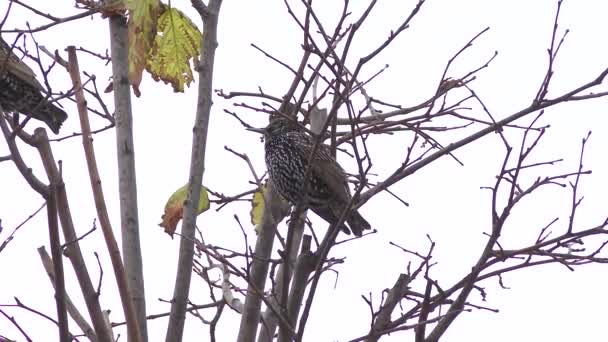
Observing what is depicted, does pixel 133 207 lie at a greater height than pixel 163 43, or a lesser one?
lesser

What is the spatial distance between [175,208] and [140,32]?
918 mm

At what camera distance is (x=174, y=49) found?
438 cm

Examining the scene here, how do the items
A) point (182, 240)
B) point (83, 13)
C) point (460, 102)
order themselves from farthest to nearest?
point (460, 102), point (83, 13), point (182, 240)

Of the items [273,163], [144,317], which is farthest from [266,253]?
[273,163]

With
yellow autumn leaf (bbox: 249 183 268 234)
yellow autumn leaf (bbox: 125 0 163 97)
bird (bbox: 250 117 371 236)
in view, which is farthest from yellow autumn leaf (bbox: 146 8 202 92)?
bird (bbox: 250 117 371 236)

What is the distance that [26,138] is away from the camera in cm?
305

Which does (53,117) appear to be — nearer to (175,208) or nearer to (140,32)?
(175,208)

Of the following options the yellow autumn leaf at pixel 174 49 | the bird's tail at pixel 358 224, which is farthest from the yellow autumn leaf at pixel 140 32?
the bird's tail at pixel 358 224

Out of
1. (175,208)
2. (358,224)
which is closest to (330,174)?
(358,224)

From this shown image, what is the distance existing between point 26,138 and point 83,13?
A: 116cm

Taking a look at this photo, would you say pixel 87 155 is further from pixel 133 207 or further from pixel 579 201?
pixel 579 201

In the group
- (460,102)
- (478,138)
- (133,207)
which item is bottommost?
(133,207)

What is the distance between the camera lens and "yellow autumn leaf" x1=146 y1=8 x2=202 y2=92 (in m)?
4.34

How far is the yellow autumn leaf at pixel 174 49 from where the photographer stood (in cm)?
434
